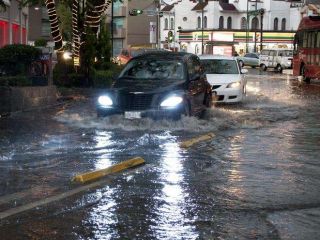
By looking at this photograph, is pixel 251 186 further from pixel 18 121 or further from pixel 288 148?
pixel 18 121

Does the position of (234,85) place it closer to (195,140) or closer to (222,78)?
(222,78)

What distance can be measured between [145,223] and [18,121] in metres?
9.39

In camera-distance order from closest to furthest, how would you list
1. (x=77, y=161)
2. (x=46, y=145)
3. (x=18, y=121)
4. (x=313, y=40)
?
(x=77, y=161), (x=46, y=145), (x=18, y=121), (x=313, y=40)

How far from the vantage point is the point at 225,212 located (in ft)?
22.6

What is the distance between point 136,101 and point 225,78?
24.0 feet

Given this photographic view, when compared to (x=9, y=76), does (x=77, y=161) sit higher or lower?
lower

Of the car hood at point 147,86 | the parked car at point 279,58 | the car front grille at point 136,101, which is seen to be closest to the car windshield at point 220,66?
the car hood at point 147,86

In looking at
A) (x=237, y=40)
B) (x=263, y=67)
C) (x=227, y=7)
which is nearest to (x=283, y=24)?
(x=237, y=40)

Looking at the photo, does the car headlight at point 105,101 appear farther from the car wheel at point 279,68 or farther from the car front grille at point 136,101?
the car wheel at point 279,68

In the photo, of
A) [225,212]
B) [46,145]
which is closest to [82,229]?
[225,212]

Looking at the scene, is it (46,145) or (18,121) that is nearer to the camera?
Answer: (46,145)

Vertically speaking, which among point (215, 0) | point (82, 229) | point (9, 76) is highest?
point (215, 0)

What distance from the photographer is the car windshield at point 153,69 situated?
14539 millimetres

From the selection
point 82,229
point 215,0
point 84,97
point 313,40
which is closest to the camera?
point 82,229
